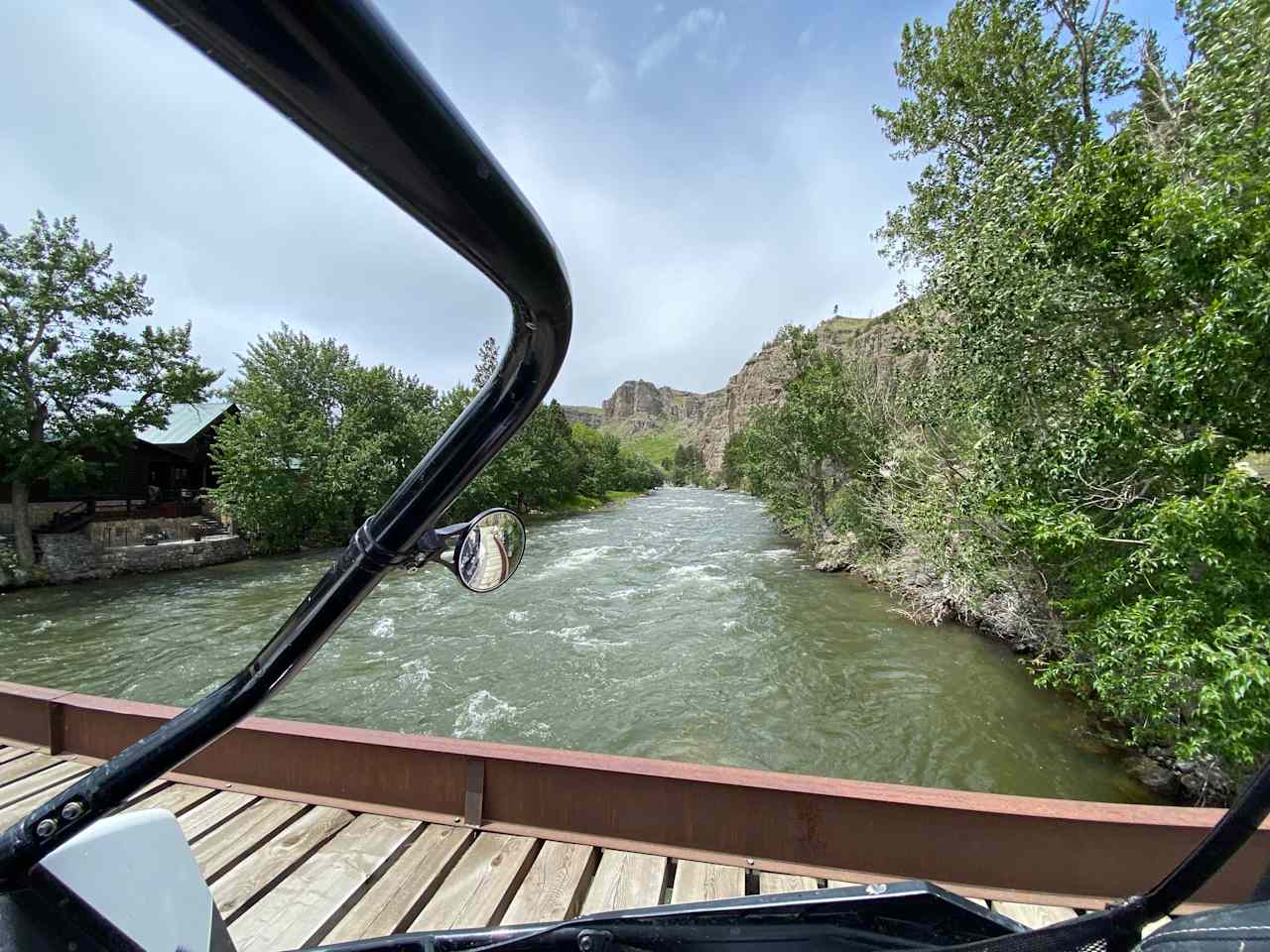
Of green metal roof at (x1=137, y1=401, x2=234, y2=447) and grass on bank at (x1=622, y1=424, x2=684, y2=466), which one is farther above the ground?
grass on bank at (x1=622, y1=424, x2=684, y2=466)

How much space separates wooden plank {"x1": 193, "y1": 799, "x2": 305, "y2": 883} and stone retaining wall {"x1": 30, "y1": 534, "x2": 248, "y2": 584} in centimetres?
1921

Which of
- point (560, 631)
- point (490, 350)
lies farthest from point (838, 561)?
point (490, 350)

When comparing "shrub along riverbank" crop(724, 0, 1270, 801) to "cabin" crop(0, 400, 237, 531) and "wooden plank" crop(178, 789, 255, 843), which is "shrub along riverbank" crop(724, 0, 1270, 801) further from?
"cabin" crop(0, 400, 237, 531)

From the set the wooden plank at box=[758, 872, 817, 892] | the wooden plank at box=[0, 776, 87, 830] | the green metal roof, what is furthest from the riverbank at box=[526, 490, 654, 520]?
the wooden plank at box=[758, 872, 817, 892]

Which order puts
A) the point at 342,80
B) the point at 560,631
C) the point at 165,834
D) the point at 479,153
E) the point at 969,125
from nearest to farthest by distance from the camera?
1. the point at 342,80
2. the point at 479,153
3. the point at 165,834
4. the point at 969,125
5. the point at 560,631

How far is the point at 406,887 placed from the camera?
236 cm

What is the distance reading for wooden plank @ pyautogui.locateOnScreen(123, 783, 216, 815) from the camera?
9.51ft

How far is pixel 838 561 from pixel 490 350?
23.6 metres

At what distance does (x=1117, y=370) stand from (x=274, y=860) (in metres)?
8.38

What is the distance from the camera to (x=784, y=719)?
7.26m

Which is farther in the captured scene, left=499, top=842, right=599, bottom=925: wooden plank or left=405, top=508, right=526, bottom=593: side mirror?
left=499, top=842, right=599, bottom=925: wooden plank

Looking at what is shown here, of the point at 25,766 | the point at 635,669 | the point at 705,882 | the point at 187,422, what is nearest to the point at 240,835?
the point at 25,766

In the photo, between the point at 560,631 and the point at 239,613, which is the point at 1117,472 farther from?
the point at 239,613

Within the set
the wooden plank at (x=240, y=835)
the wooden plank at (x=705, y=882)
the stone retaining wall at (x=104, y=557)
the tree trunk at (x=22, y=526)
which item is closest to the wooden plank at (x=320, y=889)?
the wooden plank at (x=240, y=835)
